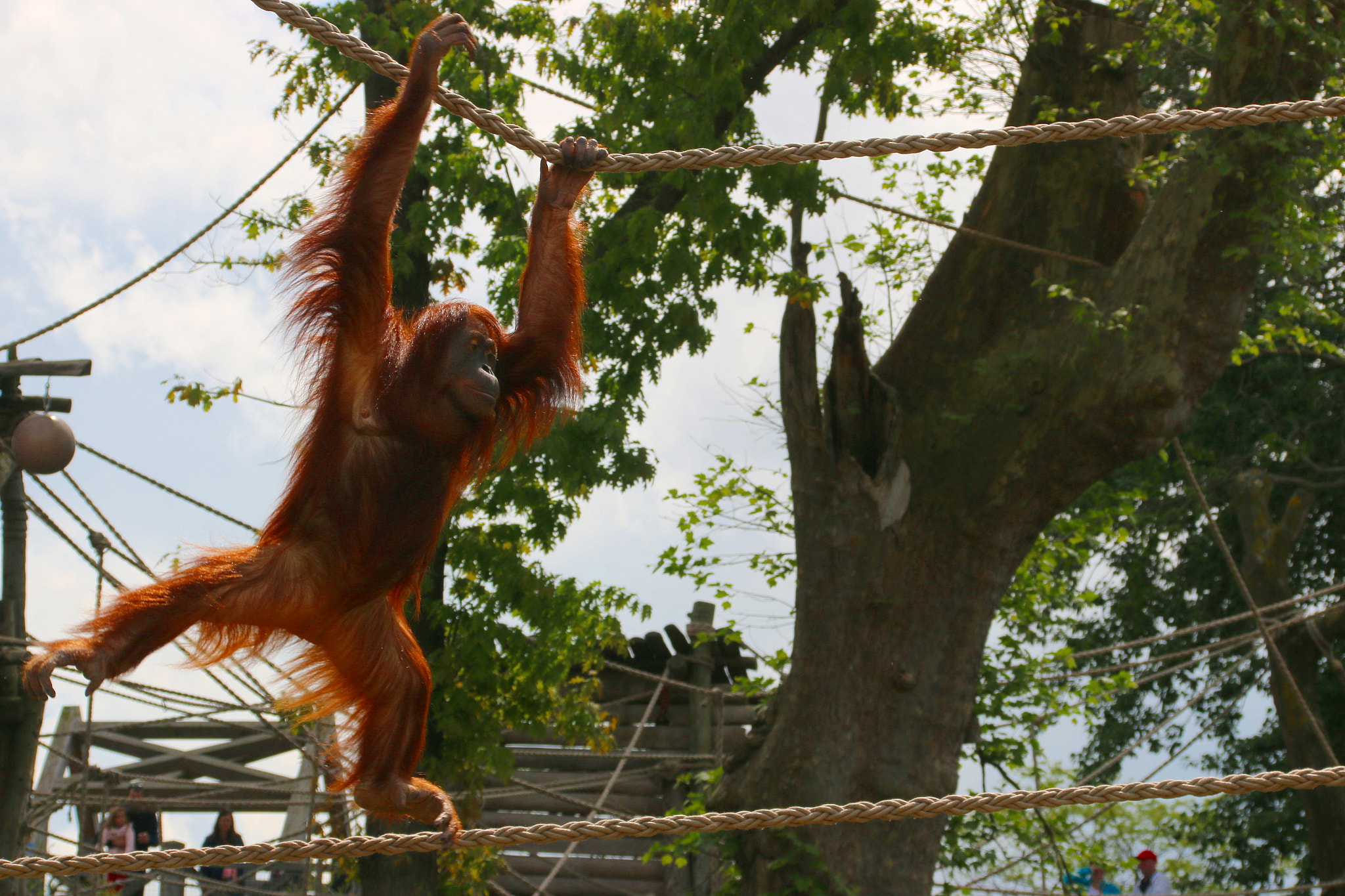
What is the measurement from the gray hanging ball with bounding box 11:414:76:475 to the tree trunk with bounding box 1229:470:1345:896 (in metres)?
6.61

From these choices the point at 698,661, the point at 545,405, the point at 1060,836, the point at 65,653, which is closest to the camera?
the point at 65,653

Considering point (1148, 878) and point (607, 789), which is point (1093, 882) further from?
point (607, 789)

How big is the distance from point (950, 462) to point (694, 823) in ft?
13.3

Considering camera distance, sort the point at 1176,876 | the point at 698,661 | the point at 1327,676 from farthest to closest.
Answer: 1. the point at 1176,876
2. the point at 1327,676
3. the point at 698,661

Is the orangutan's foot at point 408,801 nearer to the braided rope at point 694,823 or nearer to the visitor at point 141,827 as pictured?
the braided rope at point 694,823

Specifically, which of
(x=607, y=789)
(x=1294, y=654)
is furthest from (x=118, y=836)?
(x=1294, y=654)

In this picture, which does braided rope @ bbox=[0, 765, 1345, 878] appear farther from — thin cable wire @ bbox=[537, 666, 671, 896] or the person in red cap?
the person in red cap

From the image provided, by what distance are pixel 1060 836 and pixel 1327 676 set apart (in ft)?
13.5

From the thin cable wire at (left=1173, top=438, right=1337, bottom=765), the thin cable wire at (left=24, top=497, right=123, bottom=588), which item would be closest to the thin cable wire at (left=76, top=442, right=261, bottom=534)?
the thin cable wire at (left=24, top=497, right=123, bottom=588)

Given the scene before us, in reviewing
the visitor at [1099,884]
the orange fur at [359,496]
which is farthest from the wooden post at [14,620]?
the visitor at [1099,884]

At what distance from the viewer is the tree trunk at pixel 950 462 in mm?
5680

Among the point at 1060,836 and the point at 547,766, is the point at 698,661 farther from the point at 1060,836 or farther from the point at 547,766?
the point at 1060,836

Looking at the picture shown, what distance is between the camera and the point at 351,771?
10.6 feet

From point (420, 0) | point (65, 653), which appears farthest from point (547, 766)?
point (65, 653)
